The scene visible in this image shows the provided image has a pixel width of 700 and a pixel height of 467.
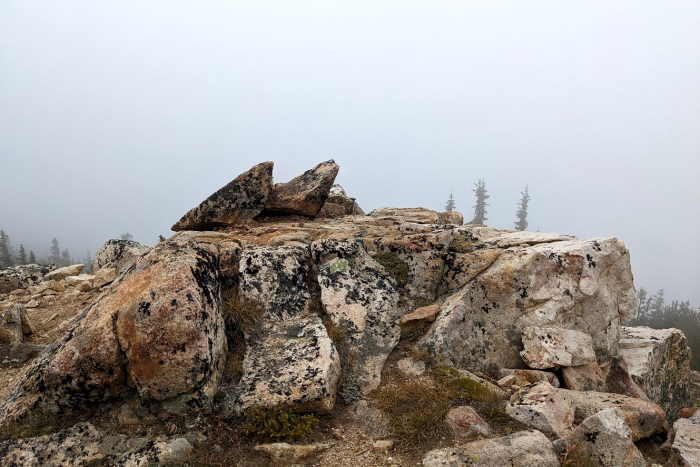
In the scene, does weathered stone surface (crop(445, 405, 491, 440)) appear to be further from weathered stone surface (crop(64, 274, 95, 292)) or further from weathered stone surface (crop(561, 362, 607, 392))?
weathered stone surface (crop(64, 274, 95, 292))

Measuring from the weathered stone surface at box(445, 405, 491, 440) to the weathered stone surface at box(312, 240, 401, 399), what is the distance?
2.10 meters

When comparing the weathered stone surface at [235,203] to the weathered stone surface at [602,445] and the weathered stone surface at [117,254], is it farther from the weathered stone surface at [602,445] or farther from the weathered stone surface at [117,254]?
the weathered stone surface at [602,445]

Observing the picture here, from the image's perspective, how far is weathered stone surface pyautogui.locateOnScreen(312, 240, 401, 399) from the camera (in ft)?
32.9

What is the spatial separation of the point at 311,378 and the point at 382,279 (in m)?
4.36

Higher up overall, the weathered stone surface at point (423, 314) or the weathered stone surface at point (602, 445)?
the weathered stone surface at point (423, 314)

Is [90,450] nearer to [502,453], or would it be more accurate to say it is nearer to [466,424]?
[466,424]

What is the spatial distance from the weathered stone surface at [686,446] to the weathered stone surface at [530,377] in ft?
8.50

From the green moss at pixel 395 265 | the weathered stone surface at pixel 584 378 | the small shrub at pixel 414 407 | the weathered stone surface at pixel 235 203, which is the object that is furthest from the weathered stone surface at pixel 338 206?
the weathered stone surface at pixel 584 378

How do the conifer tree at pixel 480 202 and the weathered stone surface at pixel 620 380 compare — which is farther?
the conifer tree at pixel 480 202

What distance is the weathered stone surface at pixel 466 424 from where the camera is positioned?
7.99 meters

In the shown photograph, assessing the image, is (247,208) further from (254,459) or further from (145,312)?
(254,459)

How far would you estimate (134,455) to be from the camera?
7.64 metres

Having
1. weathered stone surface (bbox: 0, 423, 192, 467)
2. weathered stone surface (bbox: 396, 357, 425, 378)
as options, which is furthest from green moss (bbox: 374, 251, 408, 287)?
weathered stone surface (bbox: 0, 423, 192, 467)

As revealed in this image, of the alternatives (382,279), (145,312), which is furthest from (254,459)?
(382,279)
